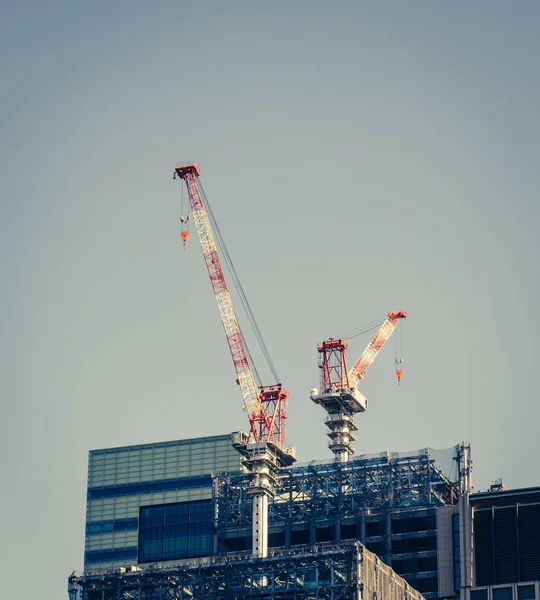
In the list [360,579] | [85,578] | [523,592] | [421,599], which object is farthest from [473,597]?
[85,578]

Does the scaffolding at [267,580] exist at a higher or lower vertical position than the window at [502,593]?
higher

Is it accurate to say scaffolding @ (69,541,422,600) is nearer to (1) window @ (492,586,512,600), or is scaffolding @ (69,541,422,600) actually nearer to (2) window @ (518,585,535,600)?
(1) window @ (492,586,512,600)

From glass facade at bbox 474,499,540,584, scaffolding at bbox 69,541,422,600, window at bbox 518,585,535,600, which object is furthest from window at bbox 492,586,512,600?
scaffolding at bbox 69,541,422,600

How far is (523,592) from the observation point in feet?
543

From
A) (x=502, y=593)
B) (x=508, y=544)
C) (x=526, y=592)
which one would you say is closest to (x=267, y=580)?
(x=508, y=544)

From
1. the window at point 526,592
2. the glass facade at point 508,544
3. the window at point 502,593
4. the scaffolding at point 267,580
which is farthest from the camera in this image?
the scaffolding at point 267,580

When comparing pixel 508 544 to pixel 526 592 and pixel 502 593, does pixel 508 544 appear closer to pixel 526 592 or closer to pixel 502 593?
pixel 502 593

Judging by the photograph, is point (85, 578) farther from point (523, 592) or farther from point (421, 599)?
point (523, 592)

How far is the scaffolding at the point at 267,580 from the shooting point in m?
184

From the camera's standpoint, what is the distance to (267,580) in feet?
624

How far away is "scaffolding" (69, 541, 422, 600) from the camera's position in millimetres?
183875

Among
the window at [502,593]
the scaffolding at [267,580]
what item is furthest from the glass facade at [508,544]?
the scaffolding at [267,580]

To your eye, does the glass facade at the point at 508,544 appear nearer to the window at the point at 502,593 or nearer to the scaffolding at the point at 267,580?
the window at the point at 502,593

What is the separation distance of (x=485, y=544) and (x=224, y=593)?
105 ft
